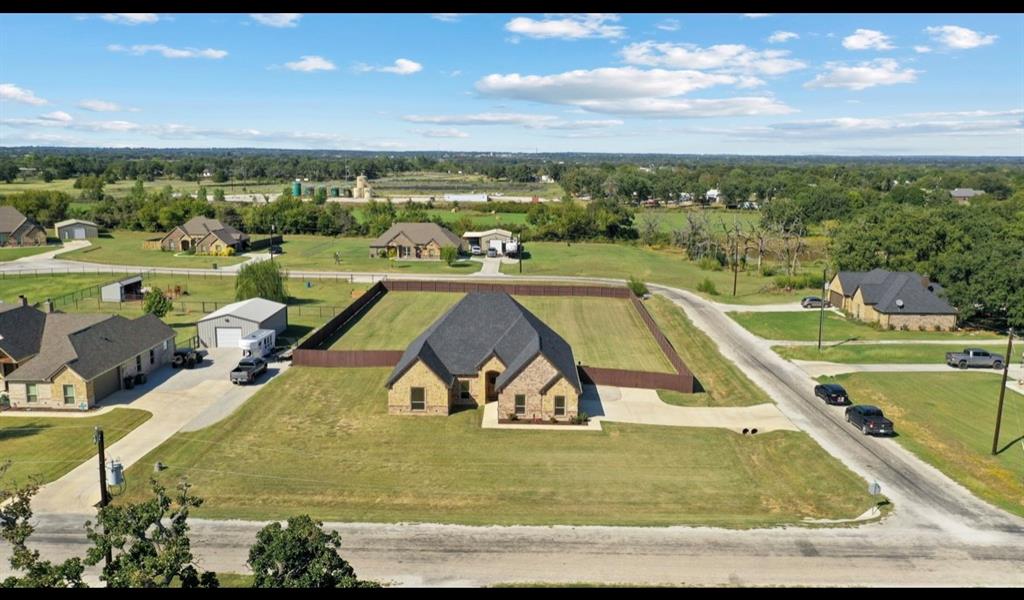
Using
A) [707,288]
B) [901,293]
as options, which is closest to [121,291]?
[707,288]

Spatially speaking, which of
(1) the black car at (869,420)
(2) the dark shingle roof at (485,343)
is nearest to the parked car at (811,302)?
(1) the black car at (869,420)

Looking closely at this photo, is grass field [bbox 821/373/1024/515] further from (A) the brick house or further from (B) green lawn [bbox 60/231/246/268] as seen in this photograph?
(A) the brick house

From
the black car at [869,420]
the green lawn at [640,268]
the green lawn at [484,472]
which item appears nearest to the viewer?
the green lawn at [484,472]

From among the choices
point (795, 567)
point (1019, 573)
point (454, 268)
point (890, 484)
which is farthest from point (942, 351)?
point (454, 268)

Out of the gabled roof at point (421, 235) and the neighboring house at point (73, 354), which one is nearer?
the neighboring house at point (73, 354)

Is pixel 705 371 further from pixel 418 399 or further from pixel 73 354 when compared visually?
pixel 73 354

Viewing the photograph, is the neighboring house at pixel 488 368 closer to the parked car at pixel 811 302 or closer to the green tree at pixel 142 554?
the green tree at pixel 142 554
